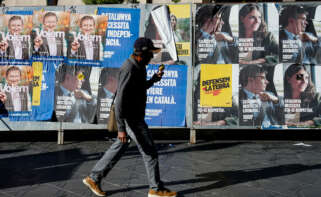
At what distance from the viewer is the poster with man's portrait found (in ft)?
24.0

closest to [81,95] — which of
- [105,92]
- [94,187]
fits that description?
[105,92]

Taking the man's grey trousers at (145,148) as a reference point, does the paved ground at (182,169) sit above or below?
below

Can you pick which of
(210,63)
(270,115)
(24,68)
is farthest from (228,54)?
(24,68)

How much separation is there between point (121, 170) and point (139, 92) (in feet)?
5.62

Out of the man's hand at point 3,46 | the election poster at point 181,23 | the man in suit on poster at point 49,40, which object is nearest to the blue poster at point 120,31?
the election poster at point 181,23

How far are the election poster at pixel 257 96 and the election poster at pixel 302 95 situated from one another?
212 millimetres

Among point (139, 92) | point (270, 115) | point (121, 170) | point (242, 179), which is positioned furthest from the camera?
point (270, 115)

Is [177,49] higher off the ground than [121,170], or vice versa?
[177,49]

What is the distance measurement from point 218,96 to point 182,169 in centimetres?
238

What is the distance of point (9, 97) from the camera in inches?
289

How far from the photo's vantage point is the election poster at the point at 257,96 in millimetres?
7230

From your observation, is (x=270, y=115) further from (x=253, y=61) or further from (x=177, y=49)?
(x=177, y=49)

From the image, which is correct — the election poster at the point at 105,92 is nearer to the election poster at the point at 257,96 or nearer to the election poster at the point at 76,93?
the election poster at the point at 76,93

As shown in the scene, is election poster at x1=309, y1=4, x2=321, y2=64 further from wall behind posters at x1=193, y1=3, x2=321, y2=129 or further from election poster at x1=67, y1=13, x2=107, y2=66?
election poster at x1=67, y1=13, x2=107, y2=66
